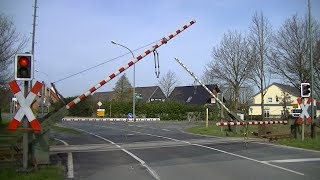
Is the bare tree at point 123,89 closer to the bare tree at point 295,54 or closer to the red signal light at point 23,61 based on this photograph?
the bare tree at point 295,54

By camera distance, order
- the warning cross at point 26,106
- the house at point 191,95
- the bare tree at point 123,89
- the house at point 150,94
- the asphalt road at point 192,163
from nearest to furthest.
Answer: the warning cross at point 26,106
the asphalt road at point 192,163
the house at point 191,95
the bare tree at point 123,89
the house at point 150,94

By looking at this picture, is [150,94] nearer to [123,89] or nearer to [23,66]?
[123,89]

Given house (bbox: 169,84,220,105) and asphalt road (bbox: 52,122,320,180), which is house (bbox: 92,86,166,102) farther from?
asphalt road (bbox: 52,122,320,180)

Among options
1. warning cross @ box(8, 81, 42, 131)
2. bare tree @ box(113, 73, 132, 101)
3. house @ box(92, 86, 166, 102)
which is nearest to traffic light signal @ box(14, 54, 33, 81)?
warning cross @ box(8, 81, 42, 131)

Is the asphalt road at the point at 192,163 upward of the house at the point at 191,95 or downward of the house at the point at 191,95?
downward

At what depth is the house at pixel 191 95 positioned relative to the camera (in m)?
89.2

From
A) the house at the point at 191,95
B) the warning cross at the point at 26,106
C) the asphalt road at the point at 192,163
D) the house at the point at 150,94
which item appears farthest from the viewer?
the house at the point at 150,94

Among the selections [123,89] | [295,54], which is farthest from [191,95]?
[295,54]

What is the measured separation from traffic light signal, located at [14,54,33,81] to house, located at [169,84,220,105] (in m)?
76.7

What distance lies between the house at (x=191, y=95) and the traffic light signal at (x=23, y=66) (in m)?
76.7

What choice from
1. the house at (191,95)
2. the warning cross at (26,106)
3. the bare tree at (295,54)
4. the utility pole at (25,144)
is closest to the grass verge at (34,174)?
the utility pole at (25,144)

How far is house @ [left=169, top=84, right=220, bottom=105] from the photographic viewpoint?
3512 inches

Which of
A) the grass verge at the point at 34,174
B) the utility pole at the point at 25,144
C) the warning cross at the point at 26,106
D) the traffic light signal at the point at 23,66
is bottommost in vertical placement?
the grass verge at the point at 34,174

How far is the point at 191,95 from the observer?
307 ft
